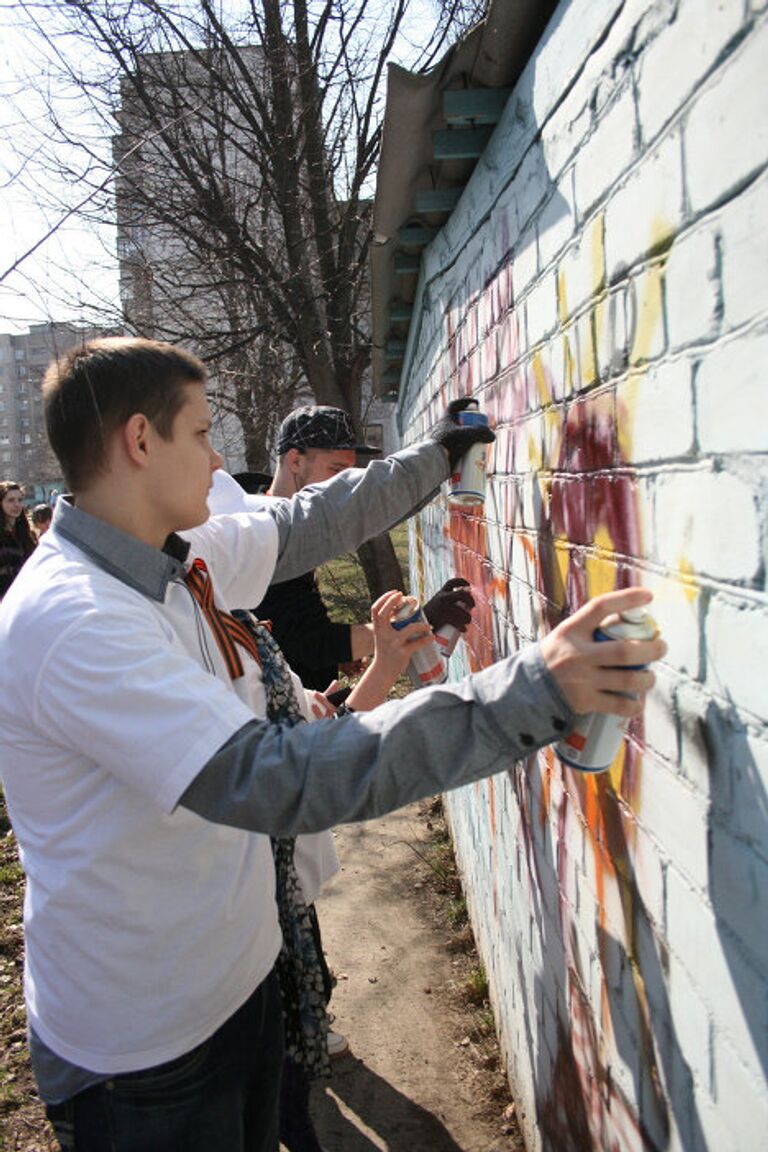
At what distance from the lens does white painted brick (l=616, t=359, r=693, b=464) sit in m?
1.09

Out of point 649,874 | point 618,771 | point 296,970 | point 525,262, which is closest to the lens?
point 649,874

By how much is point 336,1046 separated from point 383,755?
2492 millimetres

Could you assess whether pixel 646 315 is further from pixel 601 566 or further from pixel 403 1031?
pixel 403 1031

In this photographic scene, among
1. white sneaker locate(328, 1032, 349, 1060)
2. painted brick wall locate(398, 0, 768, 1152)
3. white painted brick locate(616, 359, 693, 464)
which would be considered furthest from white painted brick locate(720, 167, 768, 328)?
white sneaker locate(328, 1032, 349, 1060)

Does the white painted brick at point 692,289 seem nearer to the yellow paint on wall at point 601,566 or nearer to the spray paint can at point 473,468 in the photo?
the yellow paint on wall at point 601,566

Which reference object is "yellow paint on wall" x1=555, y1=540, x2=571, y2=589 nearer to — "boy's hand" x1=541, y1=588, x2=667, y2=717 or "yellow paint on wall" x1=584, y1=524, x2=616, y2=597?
"yellow paint on wall" x1=584, y1=524, x2=616, y2=597

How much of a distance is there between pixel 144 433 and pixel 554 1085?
1839 mm

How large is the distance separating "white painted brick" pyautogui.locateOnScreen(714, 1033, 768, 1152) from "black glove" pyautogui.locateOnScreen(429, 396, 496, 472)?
157 cm

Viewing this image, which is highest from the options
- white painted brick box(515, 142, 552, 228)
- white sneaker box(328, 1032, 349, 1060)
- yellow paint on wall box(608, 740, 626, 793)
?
white painted brick box(515, 142, 552, 228)

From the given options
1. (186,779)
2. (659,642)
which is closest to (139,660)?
(186,779)

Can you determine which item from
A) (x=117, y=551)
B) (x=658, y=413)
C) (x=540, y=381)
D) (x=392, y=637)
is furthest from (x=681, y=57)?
(x=392, y=637)

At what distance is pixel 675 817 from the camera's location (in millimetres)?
1193

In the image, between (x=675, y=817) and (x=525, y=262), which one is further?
(x=525, y=262)

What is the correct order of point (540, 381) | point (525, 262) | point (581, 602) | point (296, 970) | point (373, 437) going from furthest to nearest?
point (373, 437) < point (296, 970) < point (525, 262) < point (540, 381) < point (581, 602)
